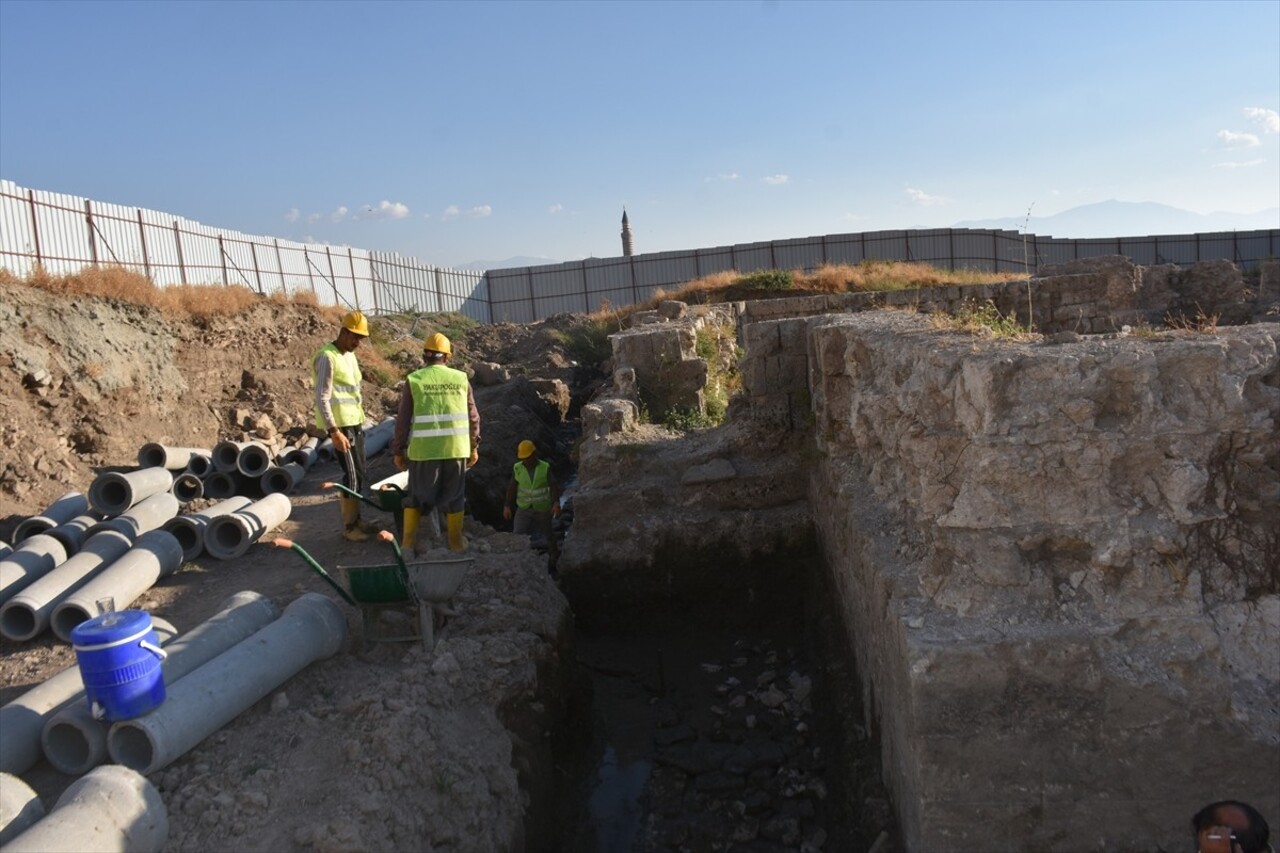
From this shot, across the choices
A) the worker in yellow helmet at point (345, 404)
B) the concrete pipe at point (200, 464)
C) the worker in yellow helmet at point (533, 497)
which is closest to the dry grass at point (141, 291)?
the concrete pipe at point (200, 464)

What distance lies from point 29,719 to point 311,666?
1.19 metres

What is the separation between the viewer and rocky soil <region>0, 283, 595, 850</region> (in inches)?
142

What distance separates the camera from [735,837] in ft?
15.3

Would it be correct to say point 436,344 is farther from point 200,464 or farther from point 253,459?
point 200,464

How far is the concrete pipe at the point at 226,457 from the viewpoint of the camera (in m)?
8.27

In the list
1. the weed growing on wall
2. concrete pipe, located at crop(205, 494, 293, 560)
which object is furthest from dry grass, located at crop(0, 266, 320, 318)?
the weed growing on wall

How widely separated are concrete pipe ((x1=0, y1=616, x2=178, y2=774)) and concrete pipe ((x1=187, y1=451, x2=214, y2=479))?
4680 mm

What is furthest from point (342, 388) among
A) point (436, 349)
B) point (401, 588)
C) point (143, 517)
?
point (401, 588)

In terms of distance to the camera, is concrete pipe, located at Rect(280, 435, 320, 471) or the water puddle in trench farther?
concrete pipe, located at Rect(280, 435, 320, 471)

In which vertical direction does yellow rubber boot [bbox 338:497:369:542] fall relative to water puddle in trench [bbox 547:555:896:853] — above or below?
above

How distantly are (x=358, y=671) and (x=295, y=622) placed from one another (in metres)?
0.41

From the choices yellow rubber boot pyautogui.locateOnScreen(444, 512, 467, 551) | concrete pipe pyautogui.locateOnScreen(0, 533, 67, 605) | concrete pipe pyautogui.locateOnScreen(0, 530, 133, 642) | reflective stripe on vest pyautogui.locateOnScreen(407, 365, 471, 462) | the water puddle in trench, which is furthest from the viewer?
yellow rubber boot pyautogui.locateOnScreen(444, 512, 467, 551)

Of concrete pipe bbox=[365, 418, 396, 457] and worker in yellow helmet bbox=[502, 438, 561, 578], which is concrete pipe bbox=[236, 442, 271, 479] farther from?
worker in yellow helmet bbox=[502, 438, 561, 578]

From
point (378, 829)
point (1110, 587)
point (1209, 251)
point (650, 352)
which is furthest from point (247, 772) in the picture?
point (1209, 251)
